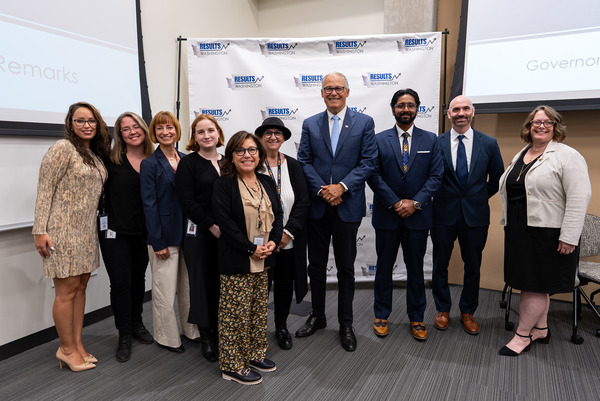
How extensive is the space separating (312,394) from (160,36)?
3.39m

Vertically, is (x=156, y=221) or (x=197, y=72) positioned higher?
(x=197, y=72)

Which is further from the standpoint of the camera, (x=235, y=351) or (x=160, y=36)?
(x=160, y=36)

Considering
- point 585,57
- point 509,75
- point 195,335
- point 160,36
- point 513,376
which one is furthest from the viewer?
point 160,36

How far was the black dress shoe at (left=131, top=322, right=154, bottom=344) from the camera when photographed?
2.71m

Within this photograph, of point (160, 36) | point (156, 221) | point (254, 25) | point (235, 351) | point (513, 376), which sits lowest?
point (513, 376)

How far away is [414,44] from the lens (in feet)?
12.0

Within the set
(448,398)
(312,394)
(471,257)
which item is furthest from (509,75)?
(312,394)

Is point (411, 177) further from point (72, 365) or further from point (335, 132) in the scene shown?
point (72, 365)

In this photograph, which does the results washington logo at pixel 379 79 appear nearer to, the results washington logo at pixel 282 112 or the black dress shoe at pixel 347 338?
the results washington logo at pixel 282 112

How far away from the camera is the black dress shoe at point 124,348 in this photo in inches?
96.9

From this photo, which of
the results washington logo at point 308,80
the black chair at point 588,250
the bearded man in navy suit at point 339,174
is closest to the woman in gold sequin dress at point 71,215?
the bearded man in navy suit at point 339,174

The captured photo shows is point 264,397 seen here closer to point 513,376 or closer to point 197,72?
point 513,376

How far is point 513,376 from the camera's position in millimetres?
2270

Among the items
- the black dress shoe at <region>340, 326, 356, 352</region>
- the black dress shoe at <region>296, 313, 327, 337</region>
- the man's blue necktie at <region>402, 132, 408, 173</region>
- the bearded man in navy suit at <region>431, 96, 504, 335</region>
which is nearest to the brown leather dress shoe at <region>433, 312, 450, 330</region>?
the bearded man in navy suit at <region>431, 96, 504, 335</region>
